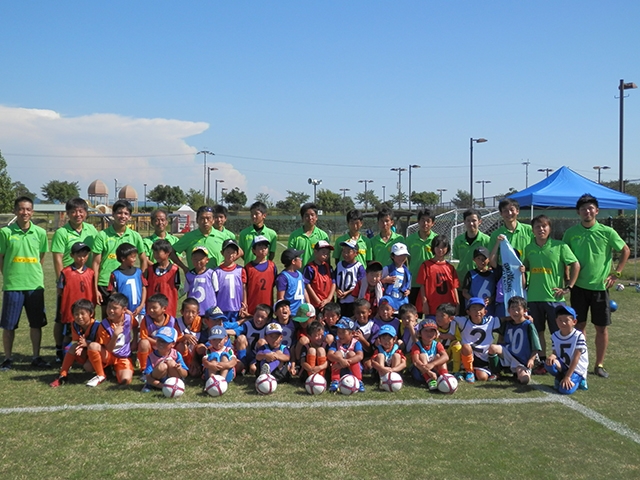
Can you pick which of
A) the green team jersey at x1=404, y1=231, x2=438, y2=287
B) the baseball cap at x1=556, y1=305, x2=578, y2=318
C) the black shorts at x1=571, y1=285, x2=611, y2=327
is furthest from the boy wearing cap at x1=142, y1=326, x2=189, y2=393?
the black shorts at x1=571, y1=285, x2=611, y2=327

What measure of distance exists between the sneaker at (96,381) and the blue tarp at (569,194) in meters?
11.2

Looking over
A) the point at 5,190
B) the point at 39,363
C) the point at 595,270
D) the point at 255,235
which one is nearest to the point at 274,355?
the point at 255,235

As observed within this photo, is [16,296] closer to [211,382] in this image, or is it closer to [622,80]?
[211,382]

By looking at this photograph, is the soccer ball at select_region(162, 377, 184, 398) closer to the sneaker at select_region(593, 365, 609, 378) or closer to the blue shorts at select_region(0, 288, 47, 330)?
the blue shorts at select_region(0, 288, 47, 330)

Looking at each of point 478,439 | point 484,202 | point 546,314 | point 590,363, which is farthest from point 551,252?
point 484,202

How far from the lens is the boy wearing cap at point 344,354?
5578mm

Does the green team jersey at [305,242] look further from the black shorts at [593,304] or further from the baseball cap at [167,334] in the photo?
the black shorts at [593,304]

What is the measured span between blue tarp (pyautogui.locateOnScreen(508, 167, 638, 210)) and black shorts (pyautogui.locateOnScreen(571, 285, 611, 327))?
7.72 meters

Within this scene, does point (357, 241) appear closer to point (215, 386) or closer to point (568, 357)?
point (215, 386)

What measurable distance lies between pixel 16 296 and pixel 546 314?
606 centimetres

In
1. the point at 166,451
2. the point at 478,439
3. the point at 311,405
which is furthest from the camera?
the point at 311,405

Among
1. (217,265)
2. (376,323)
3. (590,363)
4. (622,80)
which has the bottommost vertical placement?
(590,363)

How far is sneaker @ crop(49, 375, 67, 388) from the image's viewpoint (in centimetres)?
545

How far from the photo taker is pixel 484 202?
1189 inches
